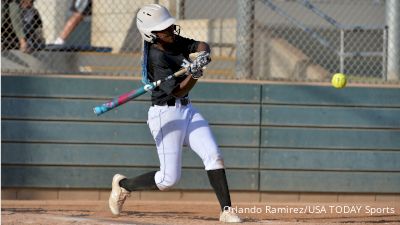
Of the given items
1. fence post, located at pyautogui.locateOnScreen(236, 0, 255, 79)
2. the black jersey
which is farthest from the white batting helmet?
fence post, located at pyautogui.locateOnScreen(236, 0, 255, 79)

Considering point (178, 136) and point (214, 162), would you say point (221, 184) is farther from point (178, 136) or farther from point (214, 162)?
point (178, 136)

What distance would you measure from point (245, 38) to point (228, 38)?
150cm

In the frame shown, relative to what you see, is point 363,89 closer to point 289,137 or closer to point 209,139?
point 289,137

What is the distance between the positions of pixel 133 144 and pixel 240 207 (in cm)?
133

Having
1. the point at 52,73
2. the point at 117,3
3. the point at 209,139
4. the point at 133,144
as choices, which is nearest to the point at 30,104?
the point at 52,73

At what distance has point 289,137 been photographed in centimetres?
1002

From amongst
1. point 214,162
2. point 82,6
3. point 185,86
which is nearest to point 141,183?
point 214,162

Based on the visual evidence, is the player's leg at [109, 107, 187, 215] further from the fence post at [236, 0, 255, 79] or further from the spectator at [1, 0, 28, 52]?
Answer: the spectator at [1, 0, 28, 52]

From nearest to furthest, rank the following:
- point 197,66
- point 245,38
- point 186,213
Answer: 1. point 197,66
2. point 186,213
3. point 245,38

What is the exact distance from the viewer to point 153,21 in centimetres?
722

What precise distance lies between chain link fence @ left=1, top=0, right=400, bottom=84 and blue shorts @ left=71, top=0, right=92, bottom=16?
22mm

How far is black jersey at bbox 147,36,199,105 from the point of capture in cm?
720

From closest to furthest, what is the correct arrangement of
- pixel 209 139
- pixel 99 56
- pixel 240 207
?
pixel 209 139, pixel 240 207, pixel 99 56

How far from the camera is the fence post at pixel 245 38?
10062 millimetres
